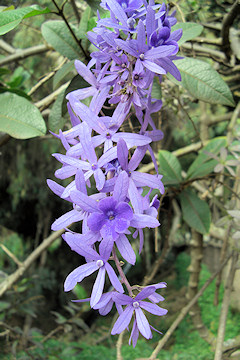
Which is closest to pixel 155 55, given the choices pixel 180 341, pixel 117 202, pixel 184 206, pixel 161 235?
pixel 117 202

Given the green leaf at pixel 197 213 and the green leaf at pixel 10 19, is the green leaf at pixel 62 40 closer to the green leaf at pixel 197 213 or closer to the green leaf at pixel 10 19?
the green leaf at pixel 10 19

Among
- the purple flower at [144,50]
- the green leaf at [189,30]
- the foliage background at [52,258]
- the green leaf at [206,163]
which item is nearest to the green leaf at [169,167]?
the green leaf at [206,163]

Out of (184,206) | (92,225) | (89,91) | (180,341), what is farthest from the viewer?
(180,341)

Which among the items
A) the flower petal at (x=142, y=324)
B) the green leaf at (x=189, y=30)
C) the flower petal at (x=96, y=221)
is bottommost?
the flower petal at (x=142, y=324)

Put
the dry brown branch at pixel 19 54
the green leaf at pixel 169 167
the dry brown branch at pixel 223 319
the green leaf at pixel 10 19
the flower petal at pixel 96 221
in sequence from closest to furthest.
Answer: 1. the flower petal at pixel 96 221
2. the green leaf at pixel 10 19
3. the dry brown branch at pixel 223 319
4. the green leaf at pixel 169 167
5. the dry brown branch at pixel 19 54

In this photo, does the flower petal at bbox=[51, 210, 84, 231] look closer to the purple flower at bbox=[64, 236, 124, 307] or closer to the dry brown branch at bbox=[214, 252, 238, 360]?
the purple flower at bbox=[64, 236, 124, 307]

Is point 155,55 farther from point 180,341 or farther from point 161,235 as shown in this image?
point 161,235

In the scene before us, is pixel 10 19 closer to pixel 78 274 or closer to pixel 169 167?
pixel 78 274
